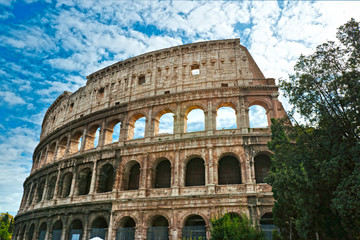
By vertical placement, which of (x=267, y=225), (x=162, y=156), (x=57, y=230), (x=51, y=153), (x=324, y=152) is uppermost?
(x=51, y=153)

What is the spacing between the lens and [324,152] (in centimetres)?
1113

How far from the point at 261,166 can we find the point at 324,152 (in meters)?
6.90

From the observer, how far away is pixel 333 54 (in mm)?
11703

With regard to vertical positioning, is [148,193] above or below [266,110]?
below

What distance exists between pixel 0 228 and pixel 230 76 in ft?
157

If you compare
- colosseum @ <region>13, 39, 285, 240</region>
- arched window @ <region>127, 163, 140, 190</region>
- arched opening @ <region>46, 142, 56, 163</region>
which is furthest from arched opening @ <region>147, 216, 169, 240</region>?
arched opening @ <region>46, 142, 56, 163</region>

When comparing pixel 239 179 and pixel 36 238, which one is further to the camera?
pixel 36 238

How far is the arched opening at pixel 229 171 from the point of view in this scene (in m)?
17.7

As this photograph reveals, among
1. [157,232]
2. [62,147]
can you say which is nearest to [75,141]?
[62,147]

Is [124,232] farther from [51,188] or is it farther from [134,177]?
[51,188]

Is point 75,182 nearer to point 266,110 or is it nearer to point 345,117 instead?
point 266,110

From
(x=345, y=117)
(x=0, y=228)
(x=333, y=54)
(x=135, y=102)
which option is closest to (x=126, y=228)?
(x=135, y=102)

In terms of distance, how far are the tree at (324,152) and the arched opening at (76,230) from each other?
569 inches

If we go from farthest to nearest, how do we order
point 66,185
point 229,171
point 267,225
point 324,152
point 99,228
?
point 66,185, point 99,228, point 229,171, point 267,225, point 324,152
